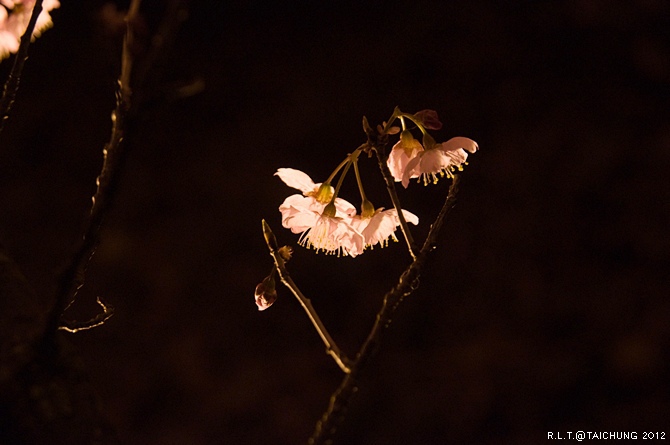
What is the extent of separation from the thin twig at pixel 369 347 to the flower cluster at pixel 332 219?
31 cm

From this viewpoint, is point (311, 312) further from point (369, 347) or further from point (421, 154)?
point (421, 154)

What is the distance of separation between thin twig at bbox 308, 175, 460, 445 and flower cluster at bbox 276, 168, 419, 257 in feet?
1.02

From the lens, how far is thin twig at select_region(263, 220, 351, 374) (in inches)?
24.2

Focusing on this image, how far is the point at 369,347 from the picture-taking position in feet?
1.87

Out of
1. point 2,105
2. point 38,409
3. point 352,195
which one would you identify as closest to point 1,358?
point 38,409

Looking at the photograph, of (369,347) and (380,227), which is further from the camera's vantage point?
(380,227)

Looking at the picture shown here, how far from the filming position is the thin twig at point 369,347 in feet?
1.76

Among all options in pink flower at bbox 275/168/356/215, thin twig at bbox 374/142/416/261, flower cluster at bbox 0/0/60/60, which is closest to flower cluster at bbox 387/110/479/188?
pink flower at bbox 275/168/356/215

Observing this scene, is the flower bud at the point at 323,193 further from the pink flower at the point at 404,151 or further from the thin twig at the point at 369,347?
the thin twig at the point at 369,347

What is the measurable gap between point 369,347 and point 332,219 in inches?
15.6

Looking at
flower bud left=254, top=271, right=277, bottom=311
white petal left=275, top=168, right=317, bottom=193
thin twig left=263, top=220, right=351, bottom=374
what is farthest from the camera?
white petal left=275, top=168, right=317, bottom=193

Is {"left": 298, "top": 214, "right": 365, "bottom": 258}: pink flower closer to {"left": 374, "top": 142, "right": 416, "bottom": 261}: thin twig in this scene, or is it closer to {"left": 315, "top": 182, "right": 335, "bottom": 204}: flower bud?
{"left": 315, "top": 182, "right": 335, "bottom": 204}: flower bud

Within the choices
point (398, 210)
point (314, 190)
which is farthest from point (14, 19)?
point (398, 210)

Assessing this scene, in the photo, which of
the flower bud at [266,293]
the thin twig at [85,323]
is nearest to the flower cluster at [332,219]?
the flower bud at [266,293]
